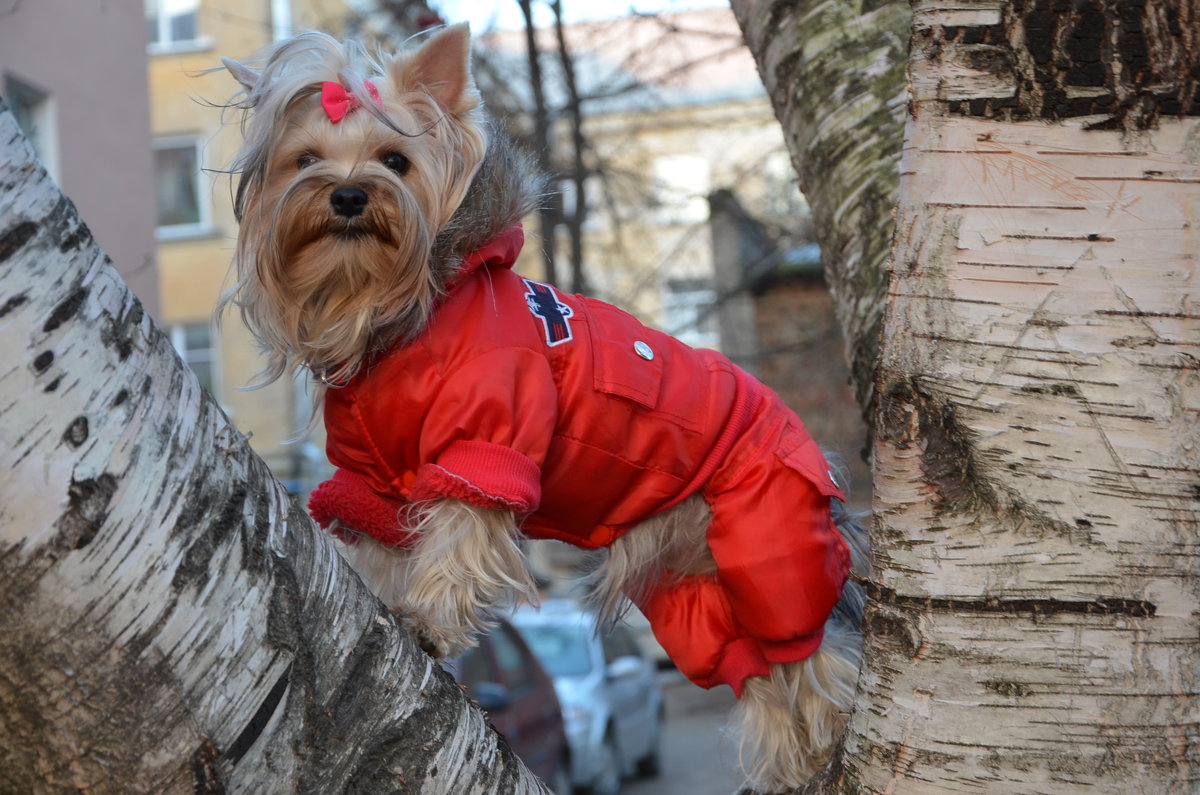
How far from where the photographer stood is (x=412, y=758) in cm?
169

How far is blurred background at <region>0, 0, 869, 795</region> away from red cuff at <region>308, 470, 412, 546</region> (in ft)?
1.20

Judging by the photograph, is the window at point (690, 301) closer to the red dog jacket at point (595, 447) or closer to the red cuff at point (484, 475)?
the red dog jacket at point (595, 447)

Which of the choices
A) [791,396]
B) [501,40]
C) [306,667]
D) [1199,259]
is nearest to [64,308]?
[306,667]

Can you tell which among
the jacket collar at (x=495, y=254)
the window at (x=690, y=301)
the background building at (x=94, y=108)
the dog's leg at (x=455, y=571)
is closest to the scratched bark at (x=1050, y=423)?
the dog's leg at (x=455, y=571)

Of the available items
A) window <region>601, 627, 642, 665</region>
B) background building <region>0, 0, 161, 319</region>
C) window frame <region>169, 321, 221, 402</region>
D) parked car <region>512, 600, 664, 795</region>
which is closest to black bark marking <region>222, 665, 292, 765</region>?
background building <region>0, 0, 161, 319</region>

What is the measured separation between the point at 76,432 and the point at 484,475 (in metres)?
1.14

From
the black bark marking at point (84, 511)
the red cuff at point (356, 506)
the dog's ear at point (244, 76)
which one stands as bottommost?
the red cuff at point (356, 506)

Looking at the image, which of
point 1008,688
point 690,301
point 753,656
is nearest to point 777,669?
point 753,656

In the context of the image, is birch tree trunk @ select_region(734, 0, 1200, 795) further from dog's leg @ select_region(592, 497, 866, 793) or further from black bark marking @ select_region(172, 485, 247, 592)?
dog's leg @ select_region(592, 497, 866, 793)

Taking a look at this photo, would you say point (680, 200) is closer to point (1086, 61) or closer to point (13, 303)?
point (1086, 61)

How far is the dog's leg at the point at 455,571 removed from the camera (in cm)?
256

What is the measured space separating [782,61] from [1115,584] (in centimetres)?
229

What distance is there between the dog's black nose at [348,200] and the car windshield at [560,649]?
10.2 m

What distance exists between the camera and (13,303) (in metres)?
1.31
